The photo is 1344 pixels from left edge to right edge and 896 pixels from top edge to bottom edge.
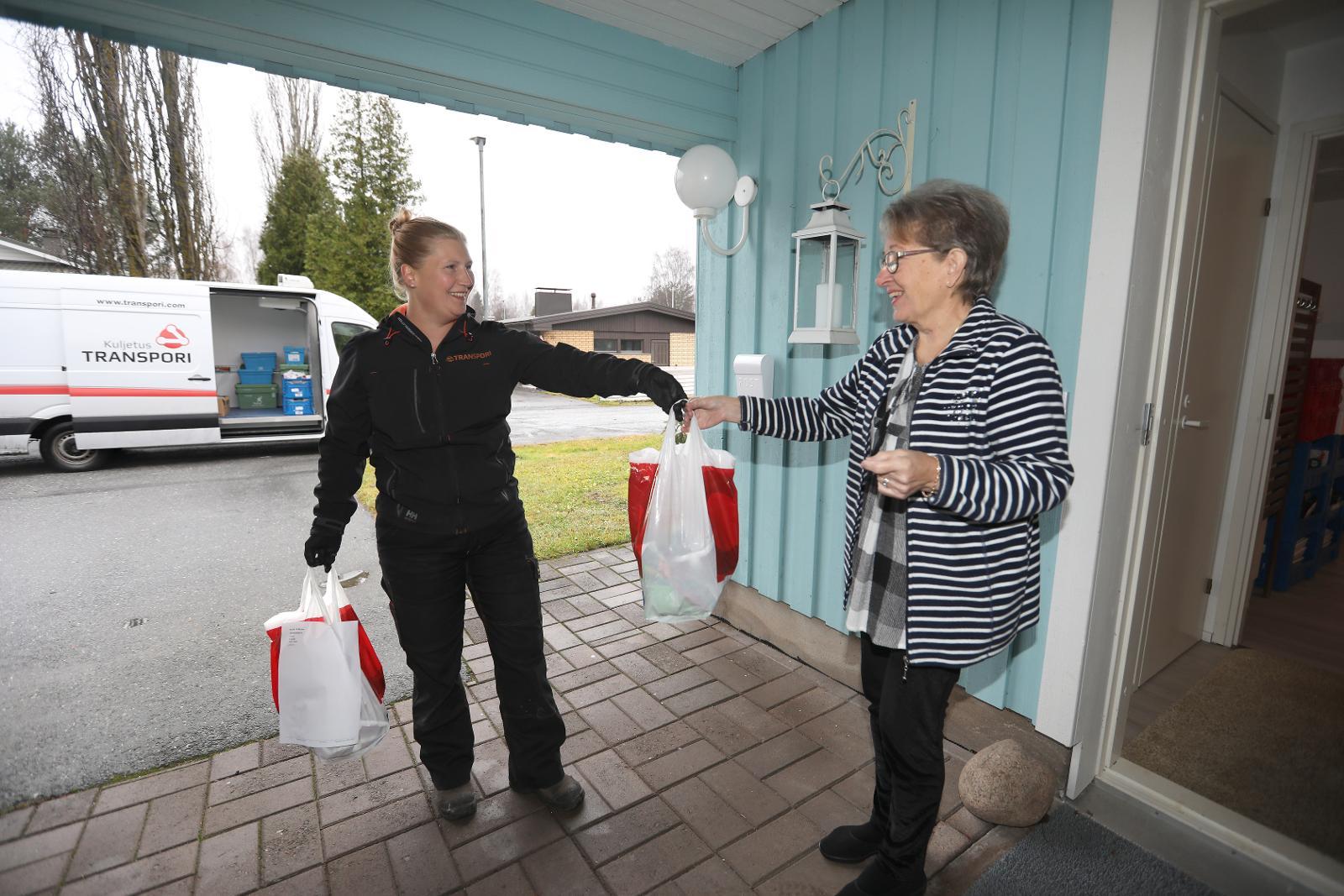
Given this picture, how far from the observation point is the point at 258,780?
6.96 feet

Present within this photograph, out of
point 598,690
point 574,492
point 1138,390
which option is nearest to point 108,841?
point 598,690

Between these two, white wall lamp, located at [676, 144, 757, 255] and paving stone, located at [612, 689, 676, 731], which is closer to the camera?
paving stone, located at [612, 689, 676, 731]

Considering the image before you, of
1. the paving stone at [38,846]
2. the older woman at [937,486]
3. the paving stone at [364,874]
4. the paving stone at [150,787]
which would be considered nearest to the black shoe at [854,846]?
the older woman at [937,486]

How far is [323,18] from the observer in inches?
82.7

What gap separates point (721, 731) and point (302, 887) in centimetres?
139

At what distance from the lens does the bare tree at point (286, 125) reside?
15.0m

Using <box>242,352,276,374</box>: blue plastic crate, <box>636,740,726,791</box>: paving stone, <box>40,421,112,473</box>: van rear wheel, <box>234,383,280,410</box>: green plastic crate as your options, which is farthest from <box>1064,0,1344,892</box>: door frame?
<box>242,352,276,374</box>: blue plastic crate

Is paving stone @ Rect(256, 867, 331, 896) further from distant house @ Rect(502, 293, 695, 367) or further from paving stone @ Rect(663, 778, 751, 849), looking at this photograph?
distant house @ Rect(502, 293, 695, 367)

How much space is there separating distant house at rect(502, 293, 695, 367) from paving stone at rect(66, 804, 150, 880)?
19617 mm

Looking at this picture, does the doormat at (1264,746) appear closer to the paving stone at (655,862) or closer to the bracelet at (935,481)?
the paving stone at (655,862)

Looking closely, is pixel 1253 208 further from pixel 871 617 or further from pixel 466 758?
pixel 466 758

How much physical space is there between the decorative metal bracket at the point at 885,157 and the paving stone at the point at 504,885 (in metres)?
2.42

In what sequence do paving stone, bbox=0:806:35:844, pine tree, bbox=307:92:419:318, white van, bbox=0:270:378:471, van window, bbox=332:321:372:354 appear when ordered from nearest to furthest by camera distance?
paving stone, bbox=0:806:35:844, white van, bbox=0:270:378:471, van window, bbox=332:321:372:354, pine tree, bbox=307:92:419:318

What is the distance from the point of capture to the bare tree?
1495 cm
